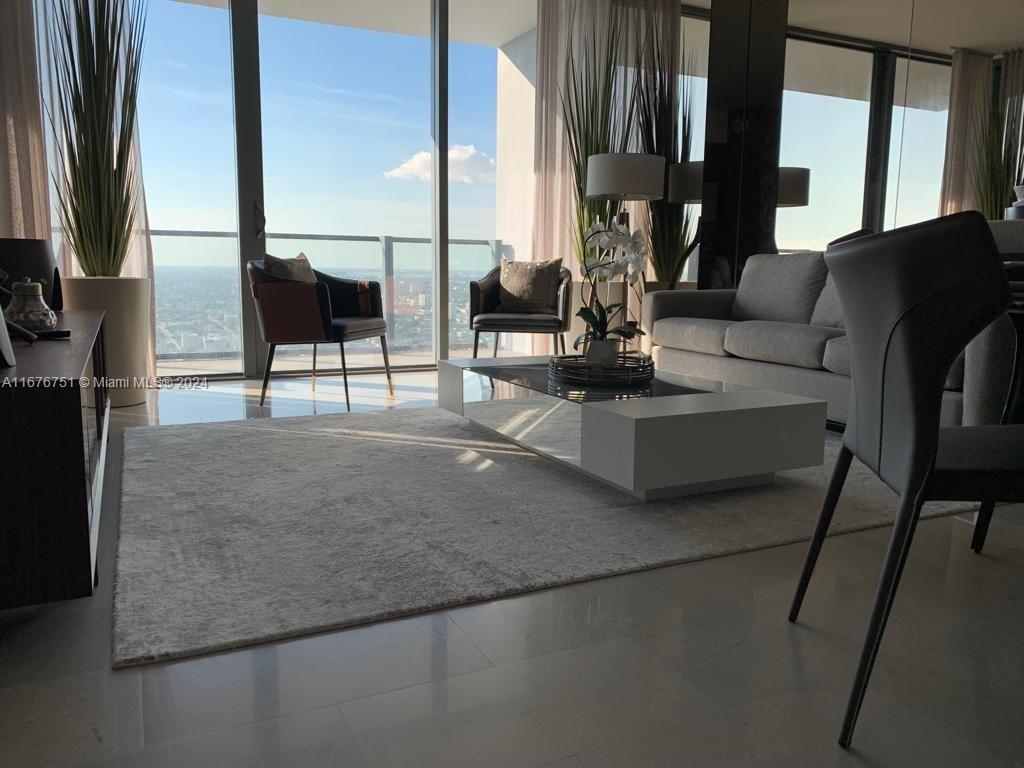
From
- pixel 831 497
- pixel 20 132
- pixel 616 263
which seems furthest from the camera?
pixel 20 132

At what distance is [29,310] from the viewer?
2357 millimetres

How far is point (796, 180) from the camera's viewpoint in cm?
564

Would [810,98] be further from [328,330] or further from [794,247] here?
[328,330]

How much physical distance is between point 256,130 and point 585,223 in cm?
249

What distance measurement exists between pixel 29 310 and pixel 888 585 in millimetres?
2452

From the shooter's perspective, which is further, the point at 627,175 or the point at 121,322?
the point at 627,175

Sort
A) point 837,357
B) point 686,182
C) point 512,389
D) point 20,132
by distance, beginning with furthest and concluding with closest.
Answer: point 686,182 → point 20,132 → point 837,357 → point 512,389

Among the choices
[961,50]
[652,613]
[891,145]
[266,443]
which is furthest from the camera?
[891,145]

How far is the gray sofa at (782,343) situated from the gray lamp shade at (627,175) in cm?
96

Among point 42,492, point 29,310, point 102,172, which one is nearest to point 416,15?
point 102,172

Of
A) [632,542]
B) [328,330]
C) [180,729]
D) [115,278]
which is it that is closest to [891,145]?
[328,330]

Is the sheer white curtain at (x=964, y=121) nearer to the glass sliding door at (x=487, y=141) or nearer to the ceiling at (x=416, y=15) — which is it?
the glass sliding door at (x=487, y=141)

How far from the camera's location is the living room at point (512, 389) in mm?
1308

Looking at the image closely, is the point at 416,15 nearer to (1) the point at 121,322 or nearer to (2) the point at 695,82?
(2) the point at 695,82
